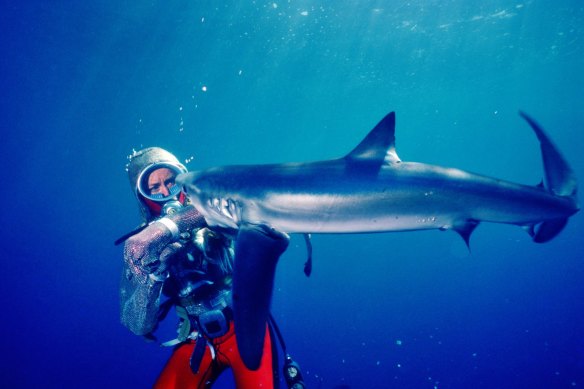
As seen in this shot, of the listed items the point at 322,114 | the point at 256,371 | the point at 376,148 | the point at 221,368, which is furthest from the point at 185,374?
the point at 322,114

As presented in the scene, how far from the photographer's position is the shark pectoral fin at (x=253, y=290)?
194 centimetres

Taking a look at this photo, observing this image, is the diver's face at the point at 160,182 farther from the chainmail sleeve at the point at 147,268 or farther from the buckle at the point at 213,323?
the buckle at the point at 213,323

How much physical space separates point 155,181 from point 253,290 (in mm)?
2722

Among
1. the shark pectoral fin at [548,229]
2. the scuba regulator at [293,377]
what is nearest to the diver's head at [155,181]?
the scuba regulator at [293,377]

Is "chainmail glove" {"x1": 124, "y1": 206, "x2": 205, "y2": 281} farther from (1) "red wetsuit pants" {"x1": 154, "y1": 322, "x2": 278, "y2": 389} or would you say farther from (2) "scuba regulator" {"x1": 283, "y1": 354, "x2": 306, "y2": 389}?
(2) "scuba regulator" {"x1": 283, "y1": 354, "x2": 306, "y2": 389}

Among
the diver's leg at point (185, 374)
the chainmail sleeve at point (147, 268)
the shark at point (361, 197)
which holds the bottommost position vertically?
the diver's leg at point (185, 374)

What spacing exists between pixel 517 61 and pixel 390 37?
18089 mm

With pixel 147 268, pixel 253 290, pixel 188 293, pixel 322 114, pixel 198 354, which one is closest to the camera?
pixel 253 290

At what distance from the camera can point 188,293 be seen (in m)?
3.08

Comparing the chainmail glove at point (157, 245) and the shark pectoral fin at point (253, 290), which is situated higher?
the chainmail glove at point (157, 245)

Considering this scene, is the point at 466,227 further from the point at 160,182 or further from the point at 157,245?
the point at 160,182

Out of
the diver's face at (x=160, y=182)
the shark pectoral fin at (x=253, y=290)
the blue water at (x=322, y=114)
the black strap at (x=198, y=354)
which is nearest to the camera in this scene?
the shark pectoral fin at (x=253, y=290)

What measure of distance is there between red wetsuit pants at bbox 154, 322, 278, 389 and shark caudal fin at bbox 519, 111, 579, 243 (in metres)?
3.39

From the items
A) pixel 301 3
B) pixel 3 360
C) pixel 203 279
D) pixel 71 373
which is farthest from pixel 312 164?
pixel 3 360
